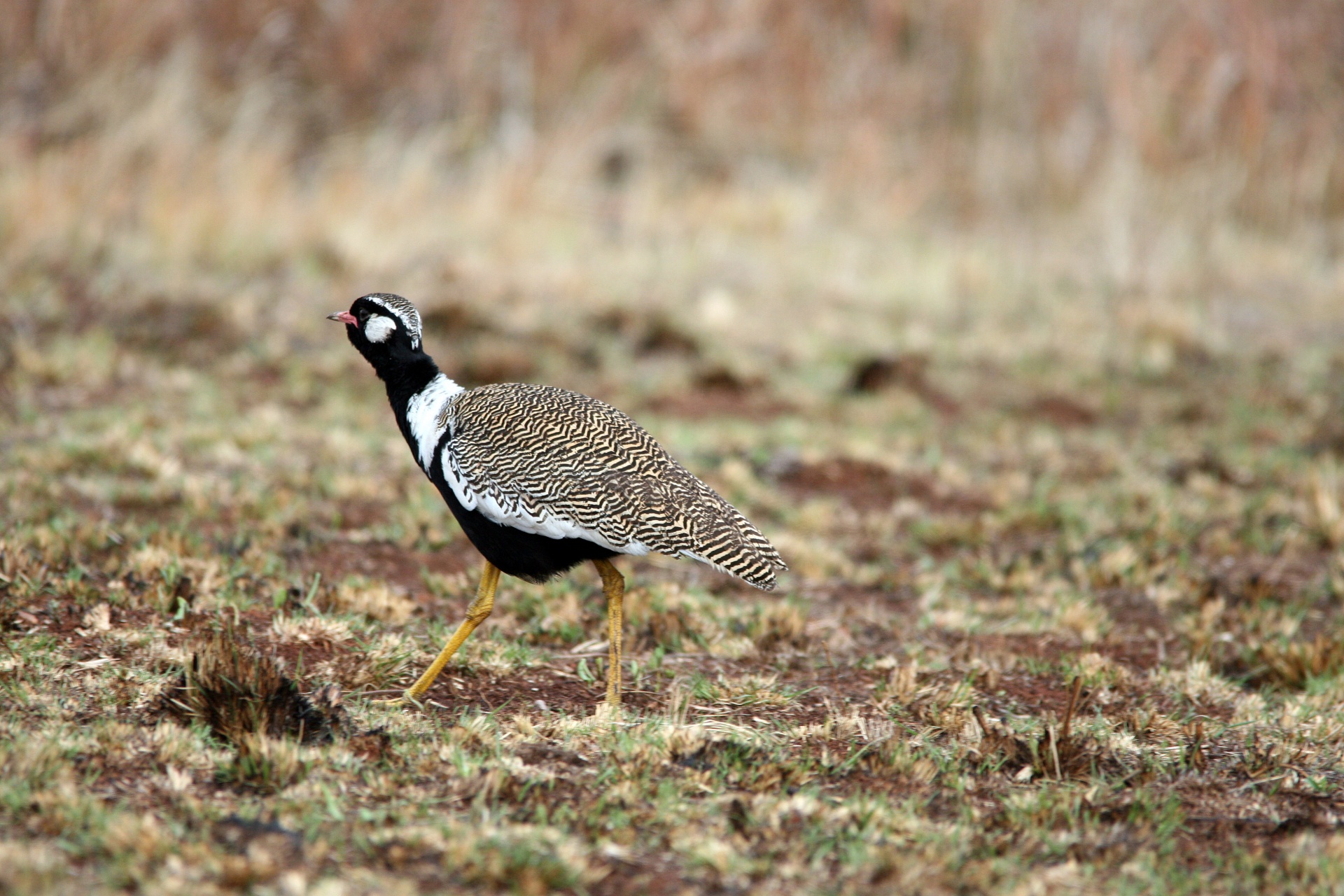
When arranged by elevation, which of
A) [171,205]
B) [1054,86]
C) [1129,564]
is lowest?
[1129,564]

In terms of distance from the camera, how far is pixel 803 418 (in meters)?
7.41

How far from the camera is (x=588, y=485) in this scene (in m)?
3.60

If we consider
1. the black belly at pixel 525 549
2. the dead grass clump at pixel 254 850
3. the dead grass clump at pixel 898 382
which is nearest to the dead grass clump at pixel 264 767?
the dead grass clump at pixel 254 850

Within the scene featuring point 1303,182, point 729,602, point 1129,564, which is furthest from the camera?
point 1303,182

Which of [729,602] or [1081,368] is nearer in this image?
[729,602]

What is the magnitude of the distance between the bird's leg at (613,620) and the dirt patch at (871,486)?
2471 millimetres

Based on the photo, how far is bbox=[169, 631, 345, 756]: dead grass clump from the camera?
322cm

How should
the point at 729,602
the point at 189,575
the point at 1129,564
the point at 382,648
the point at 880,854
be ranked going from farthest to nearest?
the point at 1129,564 → the point at 729,602 → the point at 189,575 → the point at 382,648 → the point at 880,854

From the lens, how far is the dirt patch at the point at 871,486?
615 centimetres

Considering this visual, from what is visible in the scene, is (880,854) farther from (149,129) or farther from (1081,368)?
(149,129)

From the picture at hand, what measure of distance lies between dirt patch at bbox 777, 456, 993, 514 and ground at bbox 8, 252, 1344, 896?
0.06 feet

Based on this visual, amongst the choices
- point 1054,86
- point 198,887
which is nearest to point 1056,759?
point 198,887

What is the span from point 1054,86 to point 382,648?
893cm

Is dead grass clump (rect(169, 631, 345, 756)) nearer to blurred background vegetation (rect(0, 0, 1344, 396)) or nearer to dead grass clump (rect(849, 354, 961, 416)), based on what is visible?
blurred background vegetation (rect(0, 0, 1344, 396))
